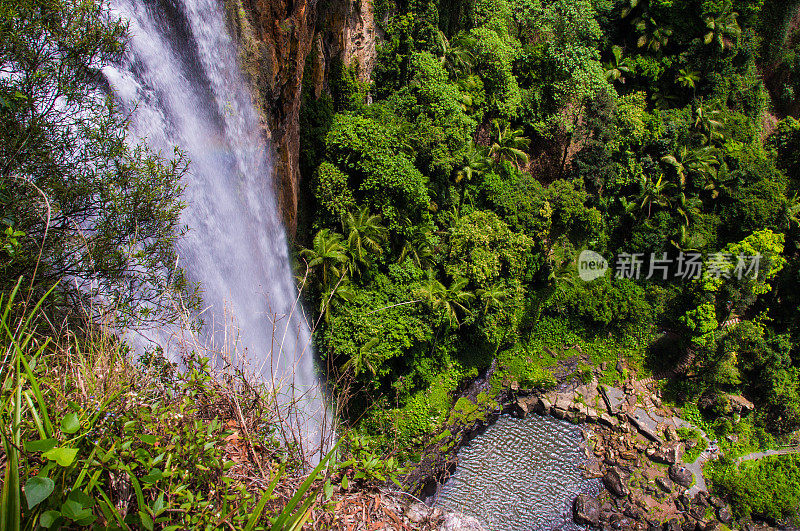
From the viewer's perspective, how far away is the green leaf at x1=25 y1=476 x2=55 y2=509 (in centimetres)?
211

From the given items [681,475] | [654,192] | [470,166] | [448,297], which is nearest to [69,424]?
[448,297]

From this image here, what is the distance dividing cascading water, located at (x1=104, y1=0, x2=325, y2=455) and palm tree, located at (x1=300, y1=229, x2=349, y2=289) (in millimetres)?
1105

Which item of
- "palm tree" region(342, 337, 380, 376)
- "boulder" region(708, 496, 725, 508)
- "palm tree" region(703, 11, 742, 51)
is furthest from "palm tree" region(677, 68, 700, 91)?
"palm tree" region(342, 337, 380, 376)

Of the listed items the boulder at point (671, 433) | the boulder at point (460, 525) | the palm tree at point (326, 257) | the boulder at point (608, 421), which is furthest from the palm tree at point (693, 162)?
the boulder at point (460, 525)

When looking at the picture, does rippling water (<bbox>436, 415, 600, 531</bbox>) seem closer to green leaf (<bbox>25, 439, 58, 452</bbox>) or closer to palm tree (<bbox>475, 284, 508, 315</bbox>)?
palm tree (<bbox>475, 284, 508, 315</bbox>)

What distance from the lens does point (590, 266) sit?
20.2 metres

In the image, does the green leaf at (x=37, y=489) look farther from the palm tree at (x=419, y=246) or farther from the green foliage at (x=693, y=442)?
the green foliage at (x=693, y=442)

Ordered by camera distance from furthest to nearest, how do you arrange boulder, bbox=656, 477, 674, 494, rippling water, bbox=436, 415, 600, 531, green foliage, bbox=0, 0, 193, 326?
1. boulder, bbox=656, 477, 674, 494
2. rippling water, bbox=436, 415, 600, 531
3. green foliage, bbox=0, 0, 193, 326

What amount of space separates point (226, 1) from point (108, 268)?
589cm

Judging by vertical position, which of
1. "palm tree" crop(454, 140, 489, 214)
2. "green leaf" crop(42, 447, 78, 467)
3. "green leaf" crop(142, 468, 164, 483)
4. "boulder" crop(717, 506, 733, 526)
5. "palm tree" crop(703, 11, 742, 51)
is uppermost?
"palm tree" crop(703, 11, 742, 51)

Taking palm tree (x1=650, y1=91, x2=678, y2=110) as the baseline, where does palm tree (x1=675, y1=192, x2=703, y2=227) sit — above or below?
below

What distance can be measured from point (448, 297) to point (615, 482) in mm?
8522

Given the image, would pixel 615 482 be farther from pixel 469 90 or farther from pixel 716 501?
pixel 469 90

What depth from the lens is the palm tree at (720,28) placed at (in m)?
19.6
